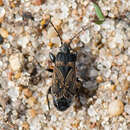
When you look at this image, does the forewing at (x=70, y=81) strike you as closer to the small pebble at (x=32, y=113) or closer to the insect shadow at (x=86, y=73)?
the insect shadow at (x=86, y=73)

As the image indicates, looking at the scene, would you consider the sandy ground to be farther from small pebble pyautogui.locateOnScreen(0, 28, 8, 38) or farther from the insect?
the insect

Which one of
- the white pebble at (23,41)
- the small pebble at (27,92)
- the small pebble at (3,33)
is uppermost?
the small pebble at (3,33)

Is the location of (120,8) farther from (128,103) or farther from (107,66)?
(128,103)

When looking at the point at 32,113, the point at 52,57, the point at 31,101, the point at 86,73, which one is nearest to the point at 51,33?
the point at 52,57

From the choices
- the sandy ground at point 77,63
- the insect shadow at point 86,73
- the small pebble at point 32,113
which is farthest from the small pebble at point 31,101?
the insect shadow at point 86,73

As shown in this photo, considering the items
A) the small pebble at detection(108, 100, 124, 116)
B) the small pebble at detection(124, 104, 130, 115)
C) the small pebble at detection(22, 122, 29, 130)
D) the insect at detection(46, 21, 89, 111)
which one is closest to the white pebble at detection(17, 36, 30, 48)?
the insect at detection(46, 21, 89, 111)

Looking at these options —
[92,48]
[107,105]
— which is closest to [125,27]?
[92,48]
